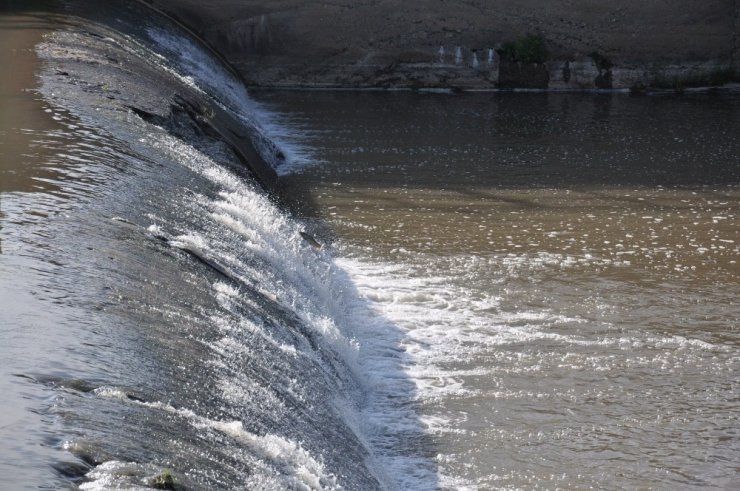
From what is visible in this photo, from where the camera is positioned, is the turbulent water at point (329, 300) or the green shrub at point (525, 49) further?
the green shrub at point (525, 49)

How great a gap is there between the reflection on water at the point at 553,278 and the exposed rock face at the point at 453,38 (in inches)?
107

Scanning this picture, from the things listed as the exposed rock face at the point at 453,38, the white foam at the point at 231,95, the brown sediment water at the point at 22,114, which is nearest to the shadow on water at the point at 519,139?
the white foam at the point at 231,95

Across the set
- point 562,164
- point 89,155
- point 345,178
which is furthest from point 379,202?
point 89,155

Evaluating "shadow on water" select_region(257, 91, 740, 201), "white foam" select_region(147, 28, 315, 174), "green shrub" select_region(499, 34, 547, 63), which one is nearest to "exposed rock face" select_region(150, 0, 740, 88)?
"green shrub" select_region(499, 34, 547, 63)

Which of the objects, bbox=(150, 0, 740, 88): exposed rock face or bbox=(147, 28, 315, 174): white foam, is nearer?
bbox=(147, 28, 315, 174): white foam

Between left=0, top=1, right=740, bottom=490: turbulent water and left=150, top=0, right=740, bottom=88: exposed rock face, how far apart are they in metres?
5.04

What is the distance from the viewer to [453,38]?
58.6 feet

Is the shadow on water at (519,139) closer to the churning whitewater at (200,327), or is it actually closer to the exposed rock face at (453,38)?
the exposed rock face at (453,38)

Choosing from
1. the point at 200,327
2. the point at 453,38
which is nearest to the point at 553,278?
the point at 200,327

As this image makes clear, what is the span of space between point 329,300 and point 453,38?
1123cm

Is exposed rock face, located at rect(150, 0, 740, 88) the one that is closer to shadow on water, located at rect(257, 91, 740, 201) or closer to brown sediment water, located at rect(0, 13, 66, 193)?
shadow on water, located at rect(257, 91, 740, 201)

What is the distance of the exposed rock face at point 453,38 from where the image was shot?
1758 cm

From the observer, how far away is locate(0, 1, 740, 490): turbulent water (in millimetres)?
3936

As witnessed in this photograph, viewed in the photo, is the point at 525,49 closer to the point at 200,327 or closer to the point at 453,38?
the point at 453,38
